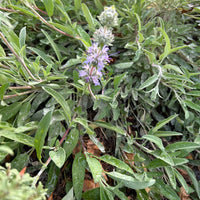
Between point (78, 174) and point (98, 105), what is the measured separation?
497mm

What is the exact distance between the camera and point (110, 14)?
0.99 metres

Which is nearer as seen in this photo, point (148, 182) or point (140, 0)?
point (148, 182)

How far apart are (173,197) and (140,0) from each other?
1631 mm

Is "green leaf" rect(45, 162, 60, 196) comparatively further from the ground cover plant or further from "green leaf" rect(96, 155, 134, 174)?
"green leaf" rect(96, 155, 134, 174)

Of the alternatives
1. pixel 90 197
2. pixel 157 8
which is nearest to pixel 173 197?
pixel 90 197

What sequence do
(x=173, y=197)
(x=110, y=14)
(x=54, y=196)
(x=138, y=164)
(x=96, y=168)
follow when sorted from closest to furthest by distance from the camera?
(x=110, y=14)
(x=96, y=168)
(x=173, y=197)
(x=54, y=196)
(x=138, y=164)

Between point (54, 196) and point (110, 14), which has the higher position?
point (110, 14)

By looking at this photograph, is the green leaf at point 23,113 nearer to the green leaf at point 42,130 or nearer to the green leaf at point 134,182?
the green leaf at point 42,130

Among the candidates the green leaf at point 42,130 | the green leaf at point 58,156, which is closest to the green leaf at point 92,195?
the green leaf at point 58,156

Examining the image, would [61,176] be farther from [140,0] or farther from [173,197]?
[140,0]

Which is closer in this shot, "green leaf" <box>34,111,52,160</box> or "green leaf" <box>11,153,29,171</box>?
"green leaf" <box>34,111,52,160</box>

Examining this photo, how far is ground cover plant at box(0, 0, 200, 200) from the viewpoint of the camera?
4.17ft

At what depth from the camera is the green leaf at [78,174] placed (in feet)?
4.47

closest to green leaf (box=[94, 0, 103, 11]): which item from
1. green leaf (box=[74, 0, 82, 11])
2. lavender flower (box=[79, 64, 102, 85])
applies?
green leaf (box=[74, 0, 82, 11])
